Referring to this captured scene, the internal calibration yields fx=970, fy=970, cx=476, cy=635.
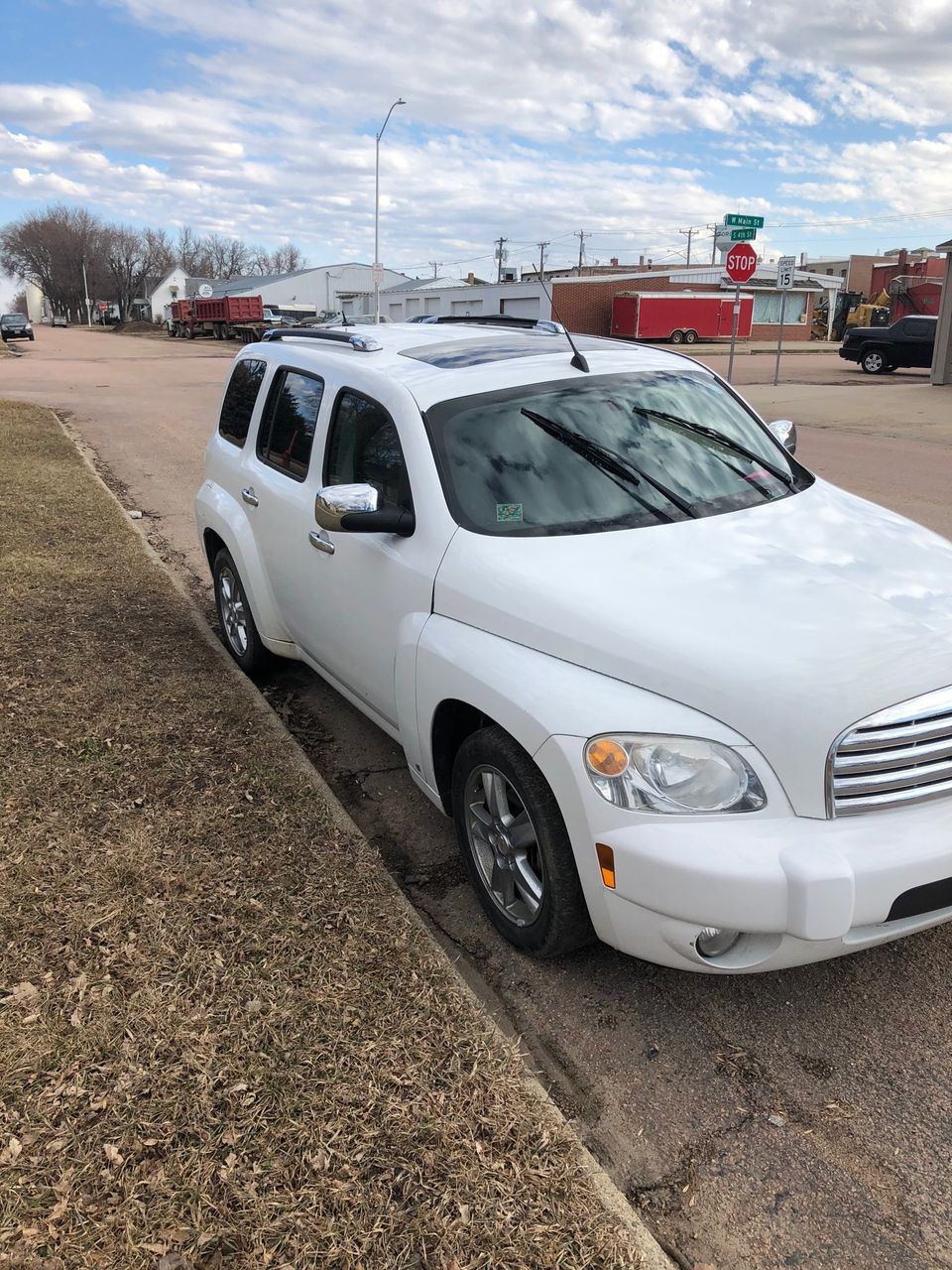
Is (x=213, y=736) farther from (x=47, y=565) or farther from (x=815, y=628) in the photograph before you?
(x=47, y=565)

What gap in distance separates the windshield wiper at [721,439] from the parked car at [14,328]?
62192mm

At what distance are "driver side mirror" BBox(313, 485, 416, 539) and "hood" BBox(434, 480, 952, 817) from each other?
0.28 m

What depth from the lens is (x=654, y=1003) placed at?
2.94m

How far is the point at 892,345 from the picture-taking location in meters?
30.0

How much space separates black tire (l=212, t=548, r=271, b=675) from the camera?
5191mm

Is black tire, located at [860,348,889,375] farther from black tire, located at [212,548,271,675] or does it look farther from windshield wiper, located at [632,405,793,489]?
windshield wiper, located at [632,405,793,489]

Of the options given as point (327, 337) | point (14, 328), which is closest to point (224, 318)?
point (14, 328)

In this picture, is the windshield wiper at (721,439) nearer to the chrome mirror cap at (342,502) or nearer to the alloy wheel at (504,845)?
the chrome mirror cap at (342,502)

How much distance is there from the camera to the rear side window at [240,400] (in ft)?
17.0

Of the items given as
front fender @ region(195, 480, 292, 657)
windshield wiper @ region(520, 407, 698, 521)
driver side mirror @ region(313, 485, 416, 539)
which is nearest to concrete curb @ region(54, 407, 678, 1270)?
front fender @ region(195, 480, 292, 657)

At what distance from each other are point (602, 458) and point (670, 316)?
5307 cm

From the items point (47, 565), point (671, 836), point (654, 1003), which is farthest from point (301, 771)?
point (47, 565)

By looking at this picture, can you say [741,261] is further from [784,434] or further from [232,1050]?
[232,1050]

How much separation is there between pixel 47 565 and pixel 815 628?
6207mm
